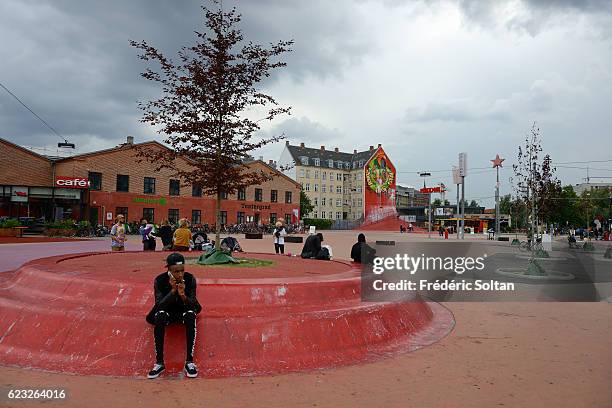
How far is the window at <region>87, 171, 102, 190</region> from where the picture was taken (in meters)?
45.6

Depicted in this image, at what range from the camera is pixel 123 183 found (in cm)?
4844

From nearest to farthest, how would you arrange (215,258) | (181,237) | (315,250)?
(215,258), (181,237), (315,250)

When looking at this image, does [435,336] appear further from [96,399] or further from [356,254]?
[96,399]

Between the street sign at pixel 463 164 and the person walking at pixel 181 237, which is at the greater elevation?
the street sign at pixel 463 164

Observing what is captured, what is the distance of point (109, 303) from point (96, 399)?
2166 millimetres

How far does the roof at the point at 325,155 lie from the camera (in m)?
94.1

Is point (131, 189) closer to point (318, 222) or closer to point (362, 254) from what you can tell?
point (318, 222)

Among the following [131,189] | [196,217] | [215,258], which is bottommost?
[215,258]

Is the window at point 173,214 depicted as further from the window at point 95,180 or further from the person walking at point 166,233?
the person walking at point 166,233

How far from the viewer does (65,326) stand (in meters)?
6.02

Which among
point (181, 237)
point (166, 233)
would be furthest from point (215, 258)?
point (166, 233)

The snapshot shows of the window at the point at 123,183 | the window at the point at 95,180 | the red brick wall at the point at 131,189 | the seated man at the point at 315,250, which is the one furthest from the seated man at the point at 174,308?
the window at the point at 123,183

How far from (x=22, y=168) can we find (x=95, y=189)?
6.71 meters

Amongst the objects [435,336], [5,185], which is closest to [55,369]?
[435,336]
